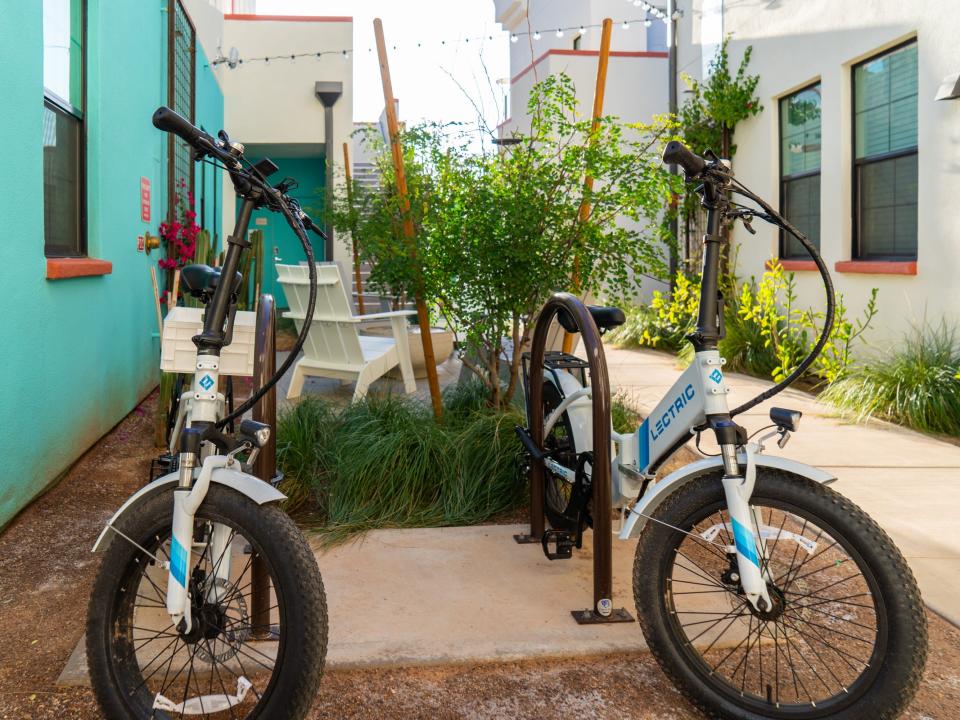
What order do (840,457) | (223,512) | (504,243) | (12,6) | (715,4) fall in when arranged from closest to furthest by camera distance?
(223,512), (12,6), (504,243), (840,457), (715,4)

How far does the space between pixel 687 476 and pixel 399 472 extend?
5.86ft

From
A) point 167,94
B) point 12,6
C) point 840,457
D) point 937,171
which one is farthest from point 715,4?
point 12,6

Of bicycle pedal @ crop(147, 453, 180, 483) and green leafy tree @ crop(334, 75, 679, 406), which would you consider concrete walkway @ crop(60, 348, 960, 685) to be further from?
green leafy tree @ crop(334, 75, 679, 406)

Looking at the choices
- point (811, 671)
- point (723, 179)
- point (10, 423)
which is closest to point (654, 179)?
point (723, 179)

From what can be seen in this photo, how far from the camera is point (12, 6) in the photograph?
3.44 metres

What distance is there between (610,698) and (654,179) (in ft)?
9.19

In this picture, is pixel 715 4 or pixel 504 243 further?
pixel 715 4

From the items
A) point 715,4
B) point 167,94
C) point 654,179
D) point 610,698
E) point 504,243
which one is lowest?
point 610,698

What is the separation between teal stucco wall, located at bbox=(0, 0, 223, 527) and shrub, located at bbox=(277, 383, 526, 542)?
1037 millimetres

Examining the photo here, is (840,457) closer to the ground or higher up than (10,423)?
closer to the ground

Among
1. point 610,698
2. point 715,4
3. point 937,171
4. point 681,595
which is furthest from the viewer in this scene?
point 715,4

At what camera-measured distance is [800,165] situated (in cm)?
779

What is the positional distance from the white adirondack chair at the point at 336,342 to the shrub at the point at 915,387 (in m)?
3.00

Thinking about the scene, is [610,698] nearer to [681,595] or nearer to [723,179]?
[681,595]
